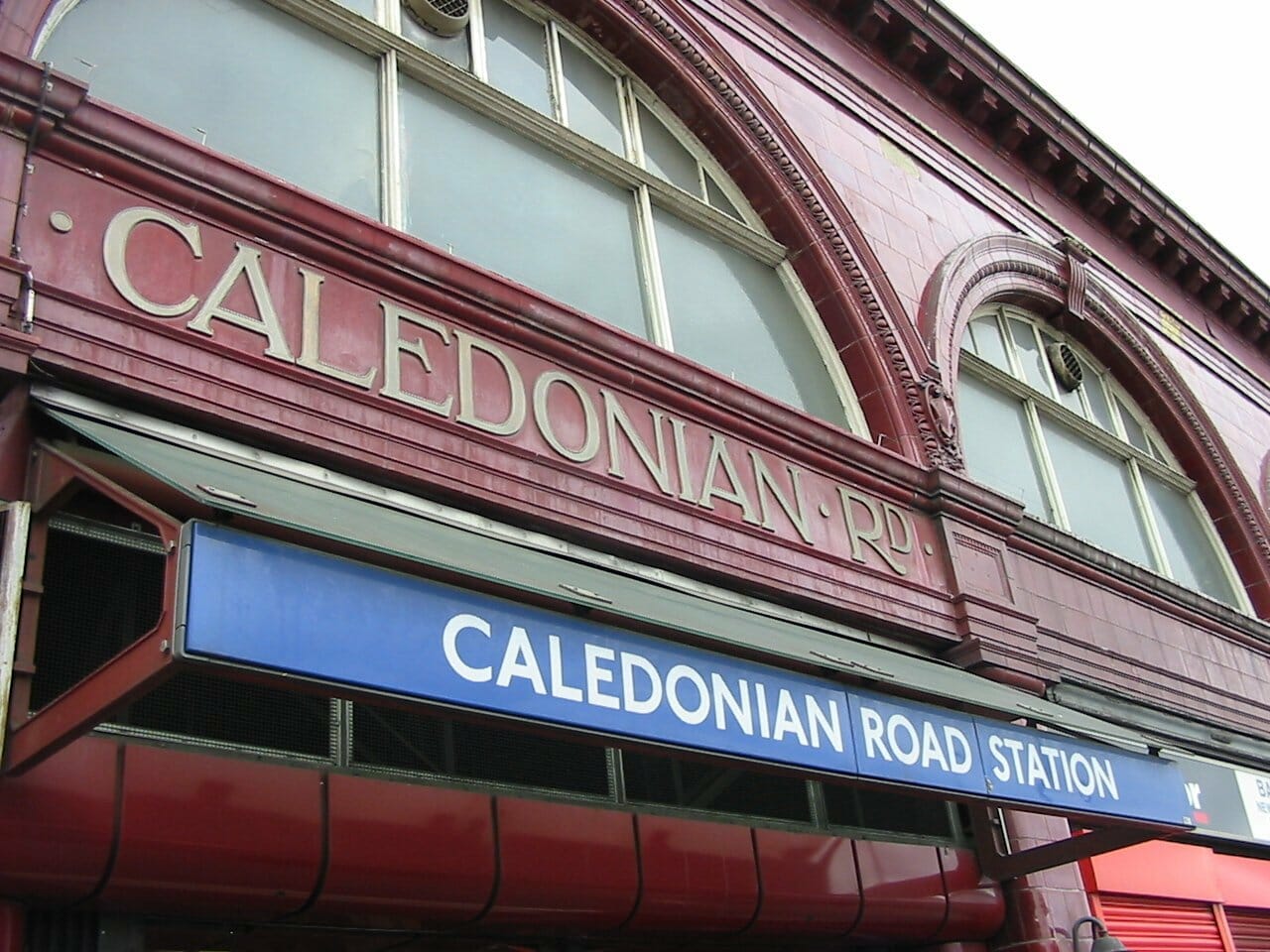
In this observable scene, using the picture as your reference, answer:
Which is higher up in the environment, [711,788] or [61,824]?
[711,788]

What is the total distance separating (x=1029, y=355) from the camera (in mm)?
12562

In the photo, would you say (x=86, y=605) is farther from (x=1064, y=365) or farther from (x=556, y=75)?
(x=1064, y=365)

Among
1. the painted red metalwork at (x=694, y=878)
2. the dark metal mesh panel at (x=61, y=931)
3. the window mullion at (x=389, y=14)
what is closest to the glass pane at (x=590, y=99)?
the window mullion at (x=389, y=14)

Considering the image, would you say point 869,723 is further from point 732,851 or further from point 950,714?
point 732,851

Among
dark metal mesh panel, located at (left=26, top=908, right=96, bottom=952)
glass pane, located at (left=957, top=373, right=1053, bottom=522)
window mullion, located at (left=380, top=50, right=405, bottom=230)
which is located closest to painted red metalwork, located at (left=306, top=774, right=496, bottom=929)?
dark metal mesh panel, located at (left=26, top=908, right=96, bottom=952)

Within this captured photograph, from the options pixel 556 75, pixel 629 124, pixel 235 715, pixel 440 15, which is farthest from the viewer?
pixel 629 124

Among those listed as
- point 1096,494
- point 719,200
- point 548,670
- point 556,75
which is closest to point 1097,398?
point 1096,494

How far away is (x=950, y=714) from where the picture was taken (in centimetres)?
611

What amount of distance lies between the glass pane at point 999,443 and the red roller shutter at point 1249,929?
139 inches

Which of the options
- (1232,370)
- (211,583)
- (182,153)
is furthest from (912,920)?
(1232,370)

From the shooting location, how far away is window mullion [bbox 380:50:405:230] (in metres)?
6.99

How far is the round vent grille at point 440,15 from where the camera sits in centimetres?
822

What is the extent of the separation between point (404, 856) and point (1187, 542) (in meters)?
11.1

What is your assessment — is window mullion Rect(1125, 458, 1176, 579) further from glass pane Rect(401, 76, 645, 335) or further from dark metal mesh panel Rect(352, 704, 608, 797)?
dark metal mesh panel Rect(352, 704, 608, 797)
